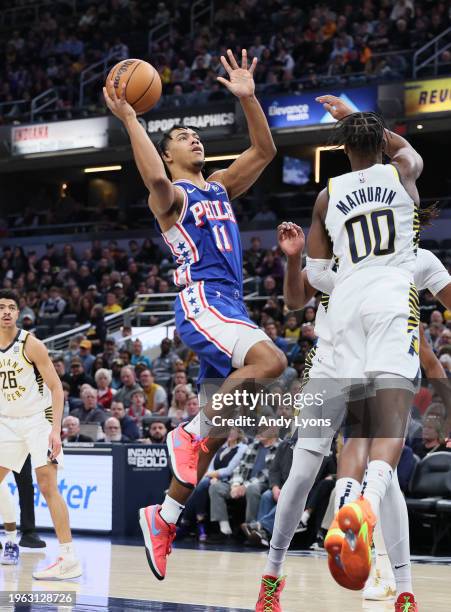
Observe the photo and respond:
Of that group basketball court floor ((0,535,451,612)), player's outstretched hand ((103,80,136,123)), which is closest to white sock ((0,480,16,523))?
basketball court floor ((0,535,451,612))

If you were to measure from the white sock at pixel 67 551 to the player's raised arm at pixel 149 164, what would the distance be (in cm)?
330

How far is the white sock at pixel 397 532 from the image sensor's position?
5039 mm

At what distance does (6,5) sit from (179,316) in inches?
1124

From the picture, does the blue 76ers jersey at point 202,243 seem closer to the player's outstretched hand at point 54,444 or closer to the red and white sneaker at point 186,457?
the red and white sneaker at point 186,457

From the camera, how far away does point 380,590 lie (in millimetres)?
6730

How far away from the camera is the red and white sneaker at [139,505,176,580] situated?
530 cm

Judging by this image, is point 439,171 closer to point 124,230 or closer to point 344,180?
point 124,230


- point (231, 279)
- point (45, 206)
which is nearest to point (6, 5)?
point (45, 206)

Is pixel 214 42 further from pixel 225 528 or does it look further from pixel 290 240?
pixel 290 240

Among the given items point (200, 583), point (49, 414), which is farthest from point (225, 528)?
point (200, 583)

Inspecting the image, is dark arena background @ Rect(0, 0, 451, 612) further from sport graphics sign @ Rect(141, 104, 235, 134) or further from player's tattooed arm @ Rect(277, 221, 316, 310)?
player's tattooed arm @ Rect(277, 221, 316, 310)

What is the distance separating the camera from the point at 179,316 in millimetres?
5609

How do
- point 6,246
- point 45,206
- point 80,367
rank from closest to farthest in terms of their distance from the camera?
point 80,367, point 6,246, point 45,206

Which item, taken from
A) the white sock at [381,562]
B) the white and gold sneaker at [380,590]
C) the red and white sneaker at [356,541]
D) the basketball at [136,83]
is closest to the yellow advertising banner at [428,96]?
the white sock at [381,562]
